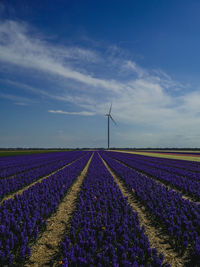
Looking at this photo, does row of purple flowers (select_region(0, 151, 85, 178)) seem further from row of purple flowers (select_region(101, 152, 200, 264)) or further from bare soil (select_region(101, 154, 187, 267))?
row of purple flowers (select_region(101, 152, 200, 264))

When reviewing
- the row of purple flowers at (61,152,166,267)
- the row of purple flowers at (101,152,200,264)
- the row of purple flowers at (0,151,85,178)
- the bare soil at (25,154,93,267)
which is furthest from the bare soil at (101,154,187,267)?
the row of purple flowers at (0,151,85,178)

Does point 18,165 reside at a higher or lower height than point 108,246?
lower

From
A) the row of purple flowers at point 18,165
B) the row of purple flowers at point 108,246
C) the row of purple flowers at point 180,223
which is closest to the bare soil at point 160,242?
the row of purple flowers at point 180,223

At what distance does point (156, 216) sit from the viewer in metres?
7.40

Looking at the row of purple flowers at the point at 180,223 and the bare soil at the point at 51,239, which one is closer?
the bare soil at the point at 51,239

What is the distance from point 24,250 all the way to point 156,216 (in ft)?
16.8

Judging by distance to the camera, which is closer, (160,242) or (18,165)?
(160,242)

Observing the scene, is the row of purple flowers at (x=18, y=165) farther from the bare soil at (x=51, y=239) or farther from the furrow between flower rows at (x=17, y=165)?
the bare soil at (x=51, y=239)

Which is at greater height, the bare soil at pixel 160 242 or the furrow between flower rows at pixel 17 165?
the bare soil at pixel 160 242

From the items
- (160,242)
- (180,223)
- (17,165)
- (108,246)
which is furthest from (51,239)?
(17,165)

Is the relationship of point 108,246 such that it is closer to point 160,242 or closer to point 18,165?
point 160,242

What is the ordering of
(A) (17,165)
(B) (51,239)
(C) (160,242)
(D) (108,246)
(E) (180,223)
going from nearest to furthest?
(D) (108,246)
(C) (160,242)
(B) (51,239)
(E) (180,223)
(A) (17,165)

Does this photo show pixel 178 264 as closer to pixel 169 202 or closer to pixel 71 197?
pixel 169 202

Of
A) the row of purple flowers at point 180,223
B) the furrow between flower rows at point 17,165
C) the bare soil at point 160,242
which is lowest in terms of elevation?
the furrow between flower rows at point 17,165
